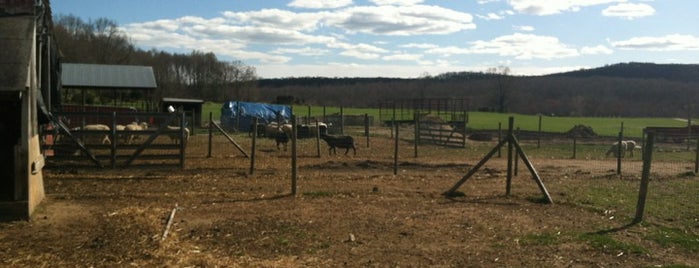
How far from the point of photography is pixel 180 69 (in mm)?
108875

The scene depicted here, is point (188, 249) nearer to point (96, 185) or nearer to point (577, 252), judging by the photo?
point (577, 252)

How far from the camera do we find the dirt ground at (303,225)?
7.89m

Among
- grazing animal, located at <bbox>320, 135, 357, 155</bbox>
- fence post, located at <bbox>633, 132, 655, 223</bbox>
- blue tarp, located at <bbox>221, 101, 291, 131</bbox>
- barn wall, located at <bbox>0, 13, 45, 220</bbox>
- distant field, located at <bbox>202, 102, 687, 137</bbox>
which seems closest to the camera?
barn wall, located at <bbox>0, 13, 45, 220</bbox>

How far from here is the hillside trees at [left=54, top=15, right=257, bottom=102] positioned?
8119 cm

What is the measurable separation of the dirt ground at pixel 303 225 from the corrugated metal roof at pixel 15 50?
227cm

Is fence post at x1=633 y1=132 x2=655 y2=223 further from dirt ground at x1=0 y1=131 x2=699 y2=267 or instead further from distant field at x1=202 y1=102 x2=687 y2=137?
distant field at x1=202 y1=102 x2=687 y2=137

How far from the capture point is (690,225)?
1036 centimetres

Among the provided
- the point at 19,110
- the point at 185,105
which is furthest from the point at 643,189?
the point at 185,105

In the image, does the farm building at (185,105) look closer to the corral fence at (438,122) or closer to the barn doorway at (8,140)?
the corral fence at (438,122)

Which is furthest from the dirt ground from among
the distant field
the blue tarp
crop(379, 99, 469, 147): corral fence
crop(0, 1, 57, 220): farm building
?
the distant field

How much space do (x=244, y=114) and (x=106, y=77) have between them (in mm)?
10296

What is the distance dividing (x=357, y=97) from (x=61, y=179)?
147 metres

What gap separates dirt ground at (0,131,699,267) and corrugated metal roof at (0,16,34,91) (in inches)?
89.5

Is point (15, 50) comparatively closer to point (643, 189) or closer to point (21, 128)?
point (21, 128)
